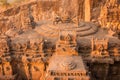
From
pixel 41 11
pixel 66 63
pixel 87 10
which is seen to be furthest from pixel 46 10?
pixel 66 63

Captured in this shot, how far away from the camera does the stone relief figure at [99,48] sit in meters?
10.9

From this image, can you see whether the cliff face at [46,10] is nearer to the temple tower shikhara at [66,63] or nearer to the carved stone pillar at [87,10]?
the carved stone pillar at [87,10]

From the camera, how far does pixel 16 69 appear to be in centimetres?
1178

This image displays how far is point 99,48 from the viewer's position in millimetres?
10906

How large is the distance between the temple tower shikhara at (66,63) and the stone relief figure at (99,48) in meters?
1.07

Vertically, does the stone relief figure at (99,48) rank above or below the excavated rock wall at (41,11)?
below

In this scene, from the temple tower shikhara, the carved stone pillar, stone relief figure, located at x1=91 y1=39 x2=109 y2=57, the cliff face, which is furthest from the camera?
the cliff face

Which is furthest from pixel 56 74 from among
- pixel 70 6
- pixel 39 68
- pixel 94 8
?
pixel 70 6

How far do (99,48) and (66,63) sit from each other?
272 cm

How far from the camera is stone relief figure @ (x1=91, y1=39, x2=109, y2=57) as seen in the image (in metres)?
10.9

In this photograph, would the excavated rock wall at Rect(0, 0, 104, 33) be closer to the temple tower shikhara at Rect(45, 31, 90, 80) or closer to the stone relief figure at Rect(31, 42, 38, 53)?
the stone relief figure at Rect(31, 42, 38, 53)

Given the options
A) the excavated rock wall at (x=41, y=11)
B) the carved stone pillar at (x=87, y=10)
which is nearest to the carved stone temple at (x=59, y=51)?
the carved stone pillar at (x=87, y=10)

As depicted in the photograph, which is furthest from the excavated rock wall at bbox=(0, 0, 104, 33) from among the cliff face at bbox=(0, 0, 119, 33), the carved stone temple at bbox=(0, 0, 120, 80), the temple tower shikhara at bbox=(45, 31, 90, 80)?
the temple tower shikhara at bbox=(45, 31, 90, 80)

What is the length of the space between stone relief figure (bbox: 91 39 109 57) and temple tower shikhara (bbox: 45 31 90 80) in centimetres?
107
